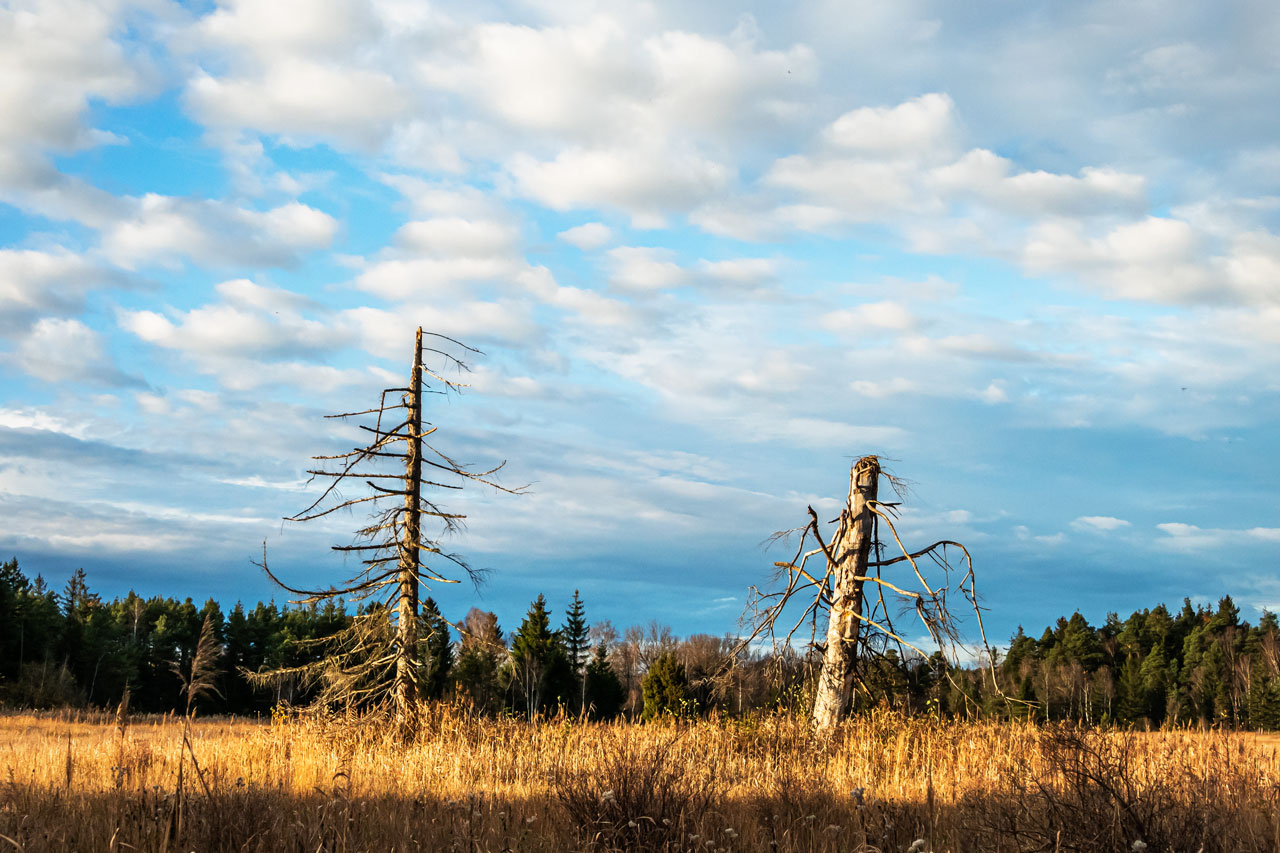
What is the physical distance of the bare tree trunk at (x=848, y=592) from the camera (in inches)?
567

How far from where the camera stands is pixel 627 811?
6.16 meters

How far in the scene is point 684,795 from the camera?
21.5ft

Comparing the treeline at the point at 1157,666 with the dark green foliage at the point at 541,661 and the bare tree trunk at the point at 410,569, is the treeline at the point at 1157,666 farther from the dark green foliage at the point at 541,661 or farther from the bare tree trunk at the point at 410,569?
the bare tree trunk at the point at 410,569

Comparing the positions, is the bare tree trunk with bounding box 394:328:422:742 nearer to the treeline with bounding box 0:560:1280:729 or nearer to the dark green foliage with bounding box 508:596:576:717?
the treeline with bounding box 0:560:1280:729

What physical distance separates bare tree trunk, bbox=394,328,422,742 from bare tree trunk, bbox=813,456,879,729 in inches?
330

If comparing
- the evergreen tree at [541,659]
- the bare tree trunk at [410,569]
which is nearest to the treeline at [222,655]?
the evergreen tree at [541,659]

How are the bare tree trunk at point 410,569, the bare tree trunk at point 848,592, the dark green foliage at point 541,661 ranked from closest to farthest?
the bare tree trunk at point 848,592
the bare tree trunk at point 410,569
the dark green foliage at point 541,661

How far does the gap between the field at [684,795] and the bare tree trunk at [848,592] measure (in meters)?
1.30

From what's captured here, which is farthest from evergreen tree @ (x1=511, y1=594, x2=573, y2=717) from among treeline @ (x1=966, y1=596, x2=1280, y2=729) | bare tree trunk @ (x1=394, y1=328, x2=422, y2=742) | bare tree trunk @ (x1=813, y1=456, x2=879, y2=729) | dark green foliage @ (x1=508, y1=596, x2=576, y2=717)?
bare tree trunk @ (x1=813, y1=456, x2=879, y2=729)

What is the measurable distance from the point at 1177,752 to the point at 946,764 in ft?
9.45

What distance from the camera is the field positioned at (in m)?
5.80

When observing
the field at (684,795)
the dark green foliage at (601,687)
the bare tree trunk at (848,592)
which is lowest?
the dark green foliage at (601,687)

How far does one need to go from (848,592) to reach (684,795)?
868cm

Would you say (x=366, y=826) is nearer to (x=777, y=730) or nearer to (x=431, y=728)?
(x=777, y=730)
